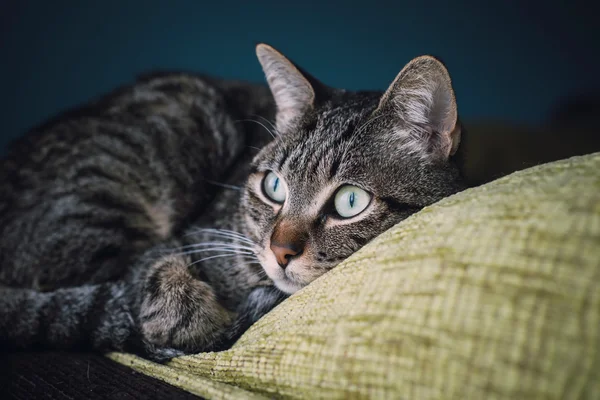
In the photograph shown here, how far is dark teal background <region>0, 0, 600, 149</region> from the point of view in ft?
9.71

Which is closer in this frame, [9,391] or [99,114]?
[9,391]

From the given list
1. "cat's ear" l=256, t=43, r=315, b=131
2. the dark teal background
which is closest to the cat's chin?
"cat's ear" l=256, t=43, r=315, b=131

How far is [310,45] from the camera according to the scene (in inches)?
136

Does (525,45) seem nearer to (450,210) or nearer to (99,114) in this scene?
(99,114)

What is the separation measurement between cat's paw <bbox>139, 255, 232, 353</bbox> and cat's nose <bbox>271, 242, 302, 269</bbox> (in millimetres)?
263

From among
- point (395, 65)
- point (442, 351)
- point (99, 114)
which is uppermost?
point (395, 65)

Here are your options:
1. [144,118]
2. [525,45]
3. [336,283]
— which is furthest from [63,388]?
[525,45]

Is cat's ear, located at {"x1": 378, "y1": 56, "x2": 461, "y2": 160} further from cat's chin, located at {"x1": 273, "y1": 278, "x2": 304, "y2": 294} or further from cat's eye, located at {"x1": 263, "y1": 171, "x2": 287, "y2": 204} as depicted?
Result: cat's chin, located at {"x1": 273, "y1": 278, "x2": 304, "y2": 294}

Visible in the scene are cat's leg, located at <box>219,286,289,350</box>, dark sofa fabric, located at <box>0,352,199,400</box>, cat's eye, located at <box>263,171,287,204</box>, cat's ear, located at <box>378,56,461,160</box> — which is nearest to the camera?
dark sofa fabric, located at <box>0,352,199,400</box>

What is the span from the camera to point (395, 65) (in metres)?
3.54

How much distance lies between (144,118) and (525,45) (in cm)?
340

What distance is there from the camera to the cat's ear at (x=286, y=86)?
1333 millimetres

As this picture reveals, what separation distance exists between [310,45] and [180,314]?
276 cm

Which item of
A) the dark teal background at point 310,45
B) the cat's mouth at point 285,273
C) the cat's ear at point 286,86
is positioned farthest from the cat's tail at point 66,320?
the dark teal background at point 310,45
